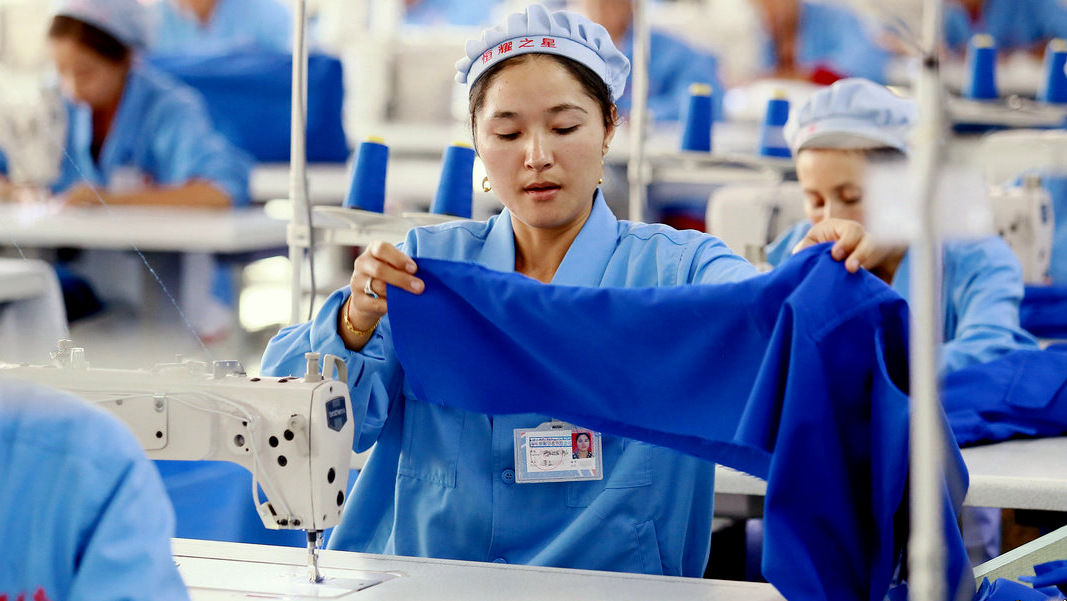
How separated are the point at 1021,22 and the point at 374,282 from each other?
6.83 meters

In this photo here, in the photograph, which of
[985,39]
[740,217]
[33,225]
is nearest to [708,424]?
[740,217]

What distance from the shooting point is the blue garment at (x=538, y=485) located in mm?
1706

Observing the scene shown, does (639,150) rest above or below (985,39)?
below

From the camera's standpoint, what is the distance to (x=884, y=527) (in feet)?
4.36

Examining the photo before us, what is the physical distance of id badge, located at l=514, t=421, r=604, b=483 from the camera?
169 cm

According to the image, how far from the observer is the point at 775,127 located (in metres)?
3.51

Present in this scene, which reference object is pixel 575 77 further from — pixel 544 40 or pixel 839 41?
pixel 839 41

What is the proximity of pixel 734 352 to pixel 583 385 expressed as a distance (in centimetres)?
20

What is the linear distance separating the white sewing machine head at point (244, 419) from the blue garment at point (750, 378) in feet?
0.61

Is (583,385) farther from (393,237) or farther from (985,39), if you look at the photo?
(985,39)

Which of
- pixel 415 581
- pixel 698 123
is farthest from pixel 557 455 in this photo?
pixel 698 123

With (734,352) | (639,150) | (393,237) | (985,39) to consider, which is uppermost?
(985,39)

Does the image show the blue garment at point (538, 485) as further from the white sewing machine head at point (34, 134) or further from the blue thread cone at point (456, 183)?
the white sewing machine head at point (34, 134)

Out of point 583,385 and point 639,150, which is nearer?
point 583,385
